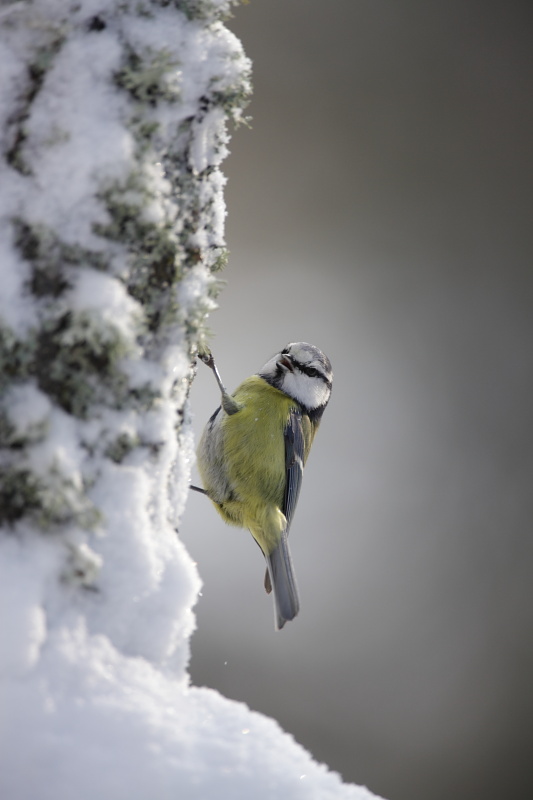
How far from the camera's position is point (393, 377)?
2.51 m

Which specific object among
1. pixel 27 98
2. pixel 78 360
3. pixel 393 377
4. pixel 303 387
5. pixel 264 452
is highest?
pixel 393 377

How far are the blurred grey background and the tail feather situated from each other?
83 centimetres

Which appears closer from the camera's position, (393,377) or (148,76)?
(148,76)

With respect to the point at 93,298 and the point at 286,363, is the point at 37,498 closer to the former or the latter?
the point at 93,298

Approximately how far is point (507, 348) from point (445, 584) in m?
0.99

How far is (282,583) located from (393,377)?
4.61 feet

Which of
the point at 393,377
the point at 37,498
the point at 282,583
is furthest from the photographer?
the point at 393,377

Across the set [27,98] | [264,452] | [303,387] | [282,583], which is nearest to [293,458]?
[264,452]

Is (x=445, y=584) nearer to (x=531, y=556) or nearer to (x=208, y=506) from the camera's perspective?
(x=531, y=556)

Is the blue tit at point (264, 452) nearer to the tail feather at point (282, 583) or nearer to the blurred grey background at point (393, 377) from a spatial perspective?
the tail feather at point (282, 583)

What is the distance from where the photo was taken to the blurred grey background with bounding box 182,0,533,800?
2176 mm

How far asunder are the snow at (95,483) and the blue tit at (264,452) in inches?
31.5

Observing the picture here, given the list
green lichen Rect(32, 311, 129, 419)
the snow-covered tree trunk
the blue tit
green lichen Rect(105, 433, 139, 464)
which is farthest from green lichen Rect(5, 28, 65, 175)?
the blue tit

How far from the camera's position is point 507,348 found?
2562 mm
